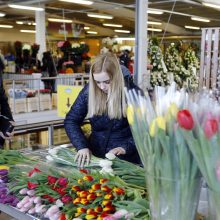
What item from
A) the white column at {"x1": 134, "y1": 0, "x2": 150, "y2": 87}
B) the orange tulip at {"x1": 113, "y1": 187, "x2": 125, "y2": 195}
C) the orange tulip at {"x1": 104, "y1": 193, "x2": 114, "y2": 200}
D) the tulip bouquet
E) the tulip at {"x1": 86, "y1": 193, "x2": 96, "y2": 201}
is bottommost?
the tulip at {"x1": 86, "y1": 193, "x2": 96, "y2": 201}

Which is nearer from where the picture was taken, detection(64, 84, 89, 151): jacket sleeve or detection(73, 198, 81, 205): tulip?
detection(73, 198, 81, 205): tulip

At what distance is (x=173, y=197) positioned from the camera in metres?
0.92

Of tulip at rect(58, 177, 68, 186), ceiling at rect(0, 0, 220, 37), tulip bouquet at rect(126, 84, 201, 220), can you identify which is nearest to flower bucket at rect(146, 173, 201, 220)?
tulip bouquet at rect(126, 84, 201, 220)

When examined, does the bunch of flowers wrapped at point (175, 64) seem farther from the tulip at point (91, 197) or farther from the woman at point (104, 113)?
the tulip at point (91, 197)

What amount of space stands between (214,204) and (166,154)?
181mm

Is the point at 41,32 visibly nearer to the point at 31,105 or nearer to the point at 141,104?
the point at 31,105

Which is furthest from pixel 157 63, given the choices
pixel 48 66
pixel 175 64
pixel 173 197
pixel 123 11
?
pixel 123 11

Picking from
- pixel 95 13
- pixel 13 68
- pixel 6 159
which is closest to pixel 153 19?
pixel 95 13

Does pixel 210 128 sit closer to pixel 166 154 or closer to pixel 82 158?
pixel 166 154

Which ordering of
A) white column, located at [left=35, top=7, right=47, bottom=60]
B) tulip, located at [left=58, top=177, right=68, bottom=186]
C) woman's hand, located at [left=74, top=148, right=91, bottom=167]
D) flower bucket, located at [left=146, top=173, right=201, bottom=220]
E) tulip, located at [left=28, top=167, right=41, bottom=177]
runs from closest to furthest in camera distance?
flower bucket, located at [left=146, top=173, right=201, bottom=220] → tulip, located at [left=58, top=177, right=68, bottom=186] → tulip, located at [left=28, top=167, right=41, bottom=177] → woman's hand, located at [left=74, top=148, right=91, bottom=167] → white column, located at [left=35, top=7, right=47, bottom=60]

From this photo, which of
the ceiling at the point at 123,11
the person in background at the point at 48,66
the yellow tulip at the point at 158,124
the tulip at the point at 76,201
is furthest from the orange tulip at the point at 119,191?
the person in background at the point at 48,66

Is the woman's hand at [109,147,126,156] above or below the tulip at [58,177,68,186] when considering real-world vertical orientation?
below

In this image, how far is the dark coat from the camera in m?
1.98

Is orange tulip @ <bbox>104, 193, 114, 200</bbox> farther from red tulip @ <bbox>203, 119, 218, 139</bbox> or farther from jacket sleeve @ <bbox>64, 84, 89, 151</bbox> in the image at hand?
jacket sleeve @ <bbox>64, 84, 89, 151</bbox>
